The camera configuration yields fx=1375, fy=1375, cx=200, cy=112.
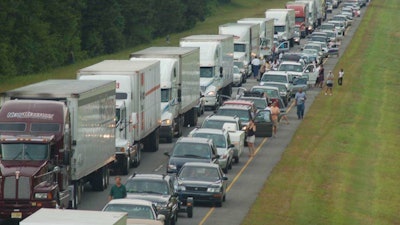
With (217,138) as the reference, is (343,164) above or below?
below

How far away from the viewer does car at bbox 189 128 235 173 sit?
50.1 meters

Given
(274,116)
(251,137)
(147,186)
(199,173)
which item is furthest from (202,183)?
(274,116)

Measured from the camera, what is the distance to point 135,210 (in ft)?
110

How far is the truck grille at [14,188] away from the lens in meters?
36.2

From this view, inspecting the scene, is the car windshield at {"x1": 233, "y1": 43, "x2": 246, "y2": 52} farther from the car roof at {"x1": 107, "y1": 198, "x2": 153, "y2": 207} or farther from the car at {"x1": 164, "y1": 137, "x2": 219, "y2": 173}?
the car roof at {"x1": 107, "y1": 198, "x2": 153, "y2": 207}

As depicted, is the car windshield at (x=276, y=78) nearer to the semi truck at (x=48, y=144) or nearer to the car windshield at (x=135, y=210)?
the semi truck at (x=48, y=144)

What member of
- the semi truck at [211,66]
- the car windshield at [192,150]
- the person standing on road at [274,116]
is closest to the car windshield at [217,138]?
the car windshield at [192,150]

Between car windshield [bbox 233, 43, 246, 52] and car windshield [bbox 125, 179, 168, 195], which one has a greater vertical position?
car windshield [bbox 125, 179, 168, 195]

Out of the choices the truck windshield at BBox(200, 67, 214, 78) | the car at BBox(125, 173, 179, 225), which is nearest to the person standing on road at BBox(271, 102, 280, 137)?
the truck windshield at BBox(200, 67, 214, 78)

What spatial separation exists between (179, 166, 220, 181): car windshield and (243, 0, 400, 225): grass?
63.8 inches

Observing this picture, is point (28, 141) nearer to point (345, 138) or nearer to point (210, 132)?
point (210, 132)

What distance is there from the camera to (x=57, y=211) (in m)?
26.5

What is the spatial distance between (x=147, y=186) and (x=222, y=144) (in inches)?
510

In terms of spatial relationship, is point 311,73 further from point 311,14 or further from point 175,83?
point 311,14
